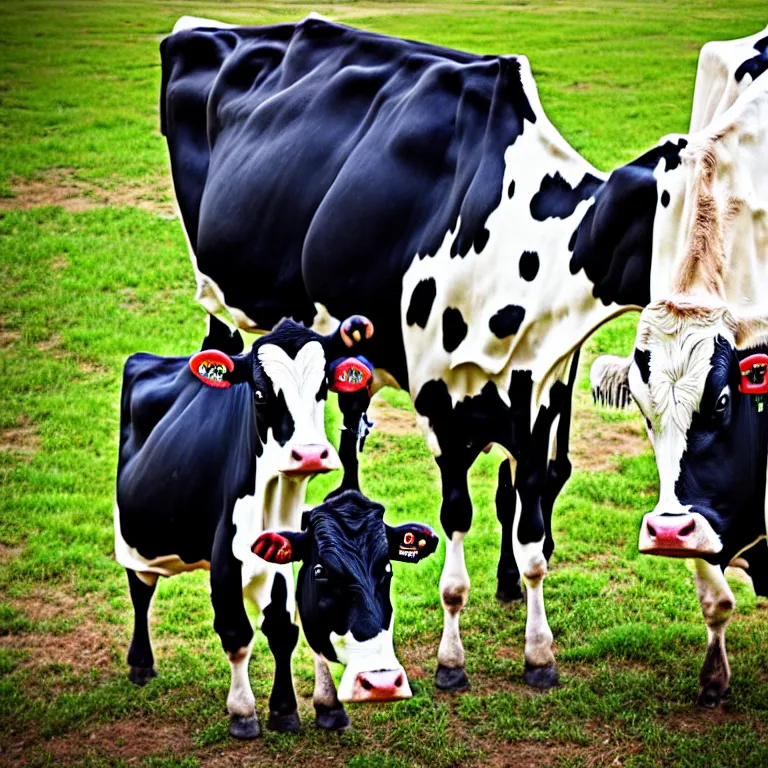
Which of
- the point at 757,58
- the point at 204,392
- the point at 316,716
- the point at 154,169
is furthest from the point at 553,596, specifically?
the point at 154,169

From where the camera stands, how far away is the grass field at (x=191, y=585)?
20.6 ft

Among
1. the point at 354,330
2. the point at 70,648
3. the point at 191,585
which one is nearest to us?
the point at 354,330

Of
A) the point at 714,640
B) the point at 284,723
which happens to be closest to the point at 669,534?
the point at 714,640

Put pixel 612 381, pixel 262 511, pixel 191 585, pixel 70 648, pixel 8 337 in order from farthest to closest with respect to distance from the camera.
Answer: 1. pixel 8 337
2. pixel 191 585
3. pixel 70 648
4. pixel 612 381
5. pixel 262 511

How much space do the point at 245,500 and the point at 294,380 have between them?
2.40 ft

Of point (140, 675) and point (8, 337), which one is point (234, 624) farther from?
point (8, 337)

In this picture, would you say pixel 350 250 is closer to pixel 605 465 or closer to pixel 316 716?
pixel 316 716

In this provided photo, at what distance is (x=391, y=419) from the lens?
11000mm

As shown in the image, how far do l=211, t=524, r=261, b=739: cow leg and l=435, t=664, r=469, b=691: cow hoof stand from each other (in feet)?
3.67

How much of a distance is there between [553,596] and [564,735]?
1.72 meters

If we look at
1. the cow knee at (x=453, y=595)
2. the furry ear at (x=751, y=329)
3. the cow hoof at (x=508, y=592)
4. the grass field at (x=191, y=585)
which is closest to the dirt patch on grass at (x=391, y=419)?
the grass field at (x=191, y=585)

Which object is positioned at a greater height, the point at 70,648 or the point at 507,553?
the point at 507,553

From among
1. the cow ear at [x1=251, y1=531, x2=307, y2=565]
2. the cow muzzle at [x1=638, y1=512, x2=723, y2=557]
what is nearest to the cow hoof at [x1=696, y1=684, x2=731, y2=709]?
the cow muzzle at [x1=638, y1=512, x2=723, y2=557]

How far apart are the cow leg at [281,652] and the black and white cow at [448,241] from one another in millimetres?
998
